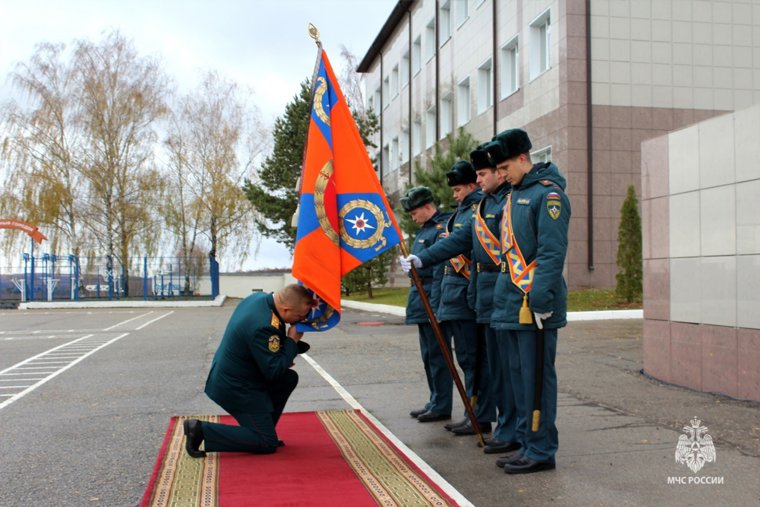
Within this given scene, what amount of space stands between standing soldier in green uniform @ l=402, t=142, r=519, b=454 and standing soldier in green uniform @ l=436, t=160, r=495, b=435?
0.58 ft

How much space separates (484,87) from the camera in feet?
83.1

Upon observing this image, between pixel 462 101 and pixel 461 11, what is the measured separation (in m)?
3.53

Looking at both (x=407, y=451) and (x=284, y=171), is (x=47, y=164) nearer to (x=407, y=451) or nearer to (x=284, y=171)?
(x=284, y=171)

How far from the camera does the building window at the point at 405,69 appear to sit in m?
36.5

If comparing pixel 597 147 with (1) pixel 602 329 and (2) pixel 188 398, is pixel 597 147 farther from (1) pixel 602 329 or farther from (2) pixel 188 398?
(2) pixel 188 398

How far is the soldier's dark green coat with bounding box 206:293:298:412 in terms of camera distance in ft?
16.0

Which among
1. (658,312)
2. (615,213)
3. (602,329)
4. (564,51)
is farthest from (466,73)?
(658,312)

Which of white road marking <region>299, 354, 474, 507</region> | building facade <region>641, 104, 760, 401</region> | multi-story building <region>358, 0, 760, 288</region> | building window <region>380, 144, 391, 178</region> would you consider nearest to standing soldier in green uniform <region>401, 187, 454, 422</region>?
white road marking <region>299, 354, 474, 507</region>

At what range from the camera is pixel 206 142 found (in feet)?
134

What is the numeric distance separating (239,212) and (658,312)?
35.2m

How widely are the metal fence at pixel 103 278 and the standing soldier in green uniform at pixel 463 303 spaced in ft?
95.8

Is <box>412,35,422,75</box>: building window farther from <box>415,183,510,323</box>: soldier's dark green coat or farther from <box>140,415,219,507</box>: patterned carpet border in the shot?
<box>140,415,219,507</box>: patterned carpet border

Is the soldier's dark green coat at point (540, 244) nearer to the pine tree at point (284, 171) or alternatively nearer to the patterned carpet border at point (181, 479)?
the patterned carpet border at point (181, 479)

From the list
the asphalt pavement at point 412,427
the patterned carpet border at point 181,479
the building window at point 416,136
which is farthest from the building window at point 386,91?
the patterned carpet border at point 181,479
